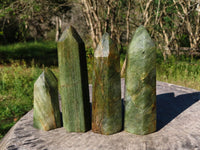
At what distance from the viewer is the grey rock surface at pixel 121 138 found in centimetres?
162

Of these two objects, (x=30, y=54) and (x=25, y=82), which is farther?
(x=30, y=54)

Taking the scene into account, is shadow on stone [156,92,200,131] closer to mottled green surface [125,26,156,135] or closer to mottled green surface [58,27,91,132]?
mottled green surface [125,26,156,135]

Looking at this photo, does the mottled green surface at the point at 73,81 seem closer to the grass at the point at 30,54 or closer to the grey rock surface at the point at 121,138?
the grey rock surface at the point at 121,138

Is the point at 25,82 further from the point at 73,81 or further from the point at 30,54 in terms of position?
the point at 30,54

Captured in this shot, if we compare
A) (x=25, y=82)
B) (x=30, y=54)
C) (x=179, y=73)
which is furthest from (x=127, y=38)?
(x=30, y=54)

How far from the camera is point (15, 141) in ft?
5.80

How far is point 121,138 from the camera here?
1728 millimetres

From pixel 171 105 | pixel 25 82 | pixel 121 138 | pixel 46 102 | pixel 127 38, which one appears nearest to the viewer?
pixel 121 138

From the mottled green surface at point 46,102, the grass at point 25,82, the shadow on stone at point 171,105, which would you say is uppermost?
the mottled green surface at point 46,102

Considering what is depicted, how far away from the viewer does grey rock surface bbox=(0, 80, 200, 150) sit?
1.62 m

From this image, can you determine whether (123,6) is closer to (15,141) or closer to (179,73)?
(179,73)

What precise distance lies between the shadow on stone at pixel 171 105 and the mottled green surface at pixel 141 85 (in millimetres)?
215

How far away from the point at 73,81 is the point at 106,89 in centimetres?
28

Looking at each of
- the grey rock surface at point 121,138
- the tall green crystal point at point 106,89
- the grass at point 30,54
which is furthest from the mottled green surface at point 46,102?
the grass at point 30,54
